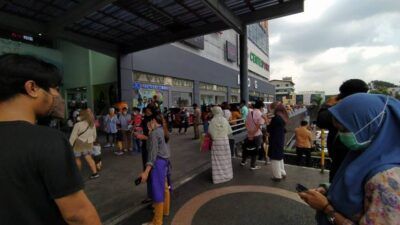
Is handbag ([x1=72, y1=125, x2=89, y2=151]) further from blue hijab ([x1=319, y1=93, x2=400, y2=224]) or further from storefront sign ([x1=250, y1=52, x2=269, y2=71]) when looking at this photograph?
storefront sign ([x1=250, y1=52, x2=269, y2=71])

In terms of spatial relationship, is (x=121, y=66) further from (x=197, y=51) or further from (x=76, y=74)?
(x=197, y=51)

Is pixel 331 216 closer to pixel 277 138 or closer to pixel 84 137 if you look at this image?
pixel 277 138

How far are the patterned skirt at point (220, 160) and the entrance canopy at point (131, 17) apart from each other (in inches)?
229

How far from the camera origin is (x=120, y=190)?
5191 mm

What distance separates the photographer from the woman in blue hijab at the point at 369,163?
3.91ft

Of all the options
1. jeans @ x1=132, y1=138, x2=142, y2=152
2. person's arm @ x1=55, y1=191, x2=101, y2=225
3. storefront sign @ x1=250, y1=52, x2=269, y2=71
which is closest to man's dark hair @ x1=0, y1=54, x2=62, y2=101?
person's arm @ x1=55, y1=191, x2=101, y2=225

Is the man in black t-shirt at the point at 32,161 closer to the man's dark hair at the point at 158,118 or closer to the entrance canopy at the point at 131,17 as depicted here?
the man's dark hair at the point at 158,118

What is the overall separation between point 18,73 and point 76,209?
704mm

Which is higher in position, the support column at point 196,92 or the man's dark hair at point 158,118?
the support column at point 196,92

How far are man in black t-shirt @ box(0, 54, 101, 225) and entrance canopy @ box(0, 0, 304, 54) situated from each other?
8.19 metres

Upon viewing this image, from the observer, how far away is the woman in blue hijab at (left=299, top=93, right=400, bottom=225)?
1192mm

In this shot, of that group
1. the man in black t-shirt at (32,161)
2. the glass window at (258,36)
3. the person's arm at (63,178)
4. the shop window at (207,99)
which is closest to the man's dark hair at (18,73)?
the man in black t-shirt at (32,161)

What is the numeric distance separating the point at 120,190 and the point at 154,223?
189 centimetres

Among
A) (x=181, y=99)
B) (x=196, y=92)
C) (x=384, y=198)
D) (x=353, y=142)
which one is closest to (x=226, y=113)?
(x=353, y=142)
